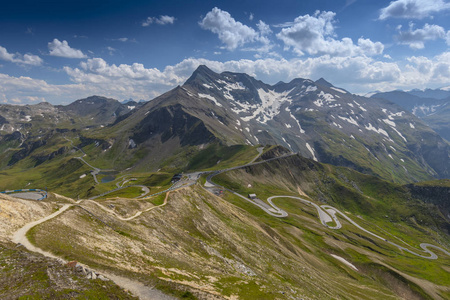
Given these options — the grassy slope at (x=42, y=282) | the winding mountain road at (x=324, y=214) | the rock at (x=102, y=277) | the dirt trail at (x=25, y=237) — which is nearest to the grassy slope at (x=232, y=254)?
the dirt trail at (x=25, y=237)

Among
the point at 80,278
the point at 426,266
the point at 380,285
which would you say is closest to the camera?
the point at 80,278

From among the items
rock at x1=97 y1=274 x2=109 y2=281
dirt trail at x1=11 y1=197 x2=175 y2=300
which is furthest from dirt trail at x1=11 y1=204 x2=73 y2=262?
rock at x1=97 y1=274 x2=109 y2=281

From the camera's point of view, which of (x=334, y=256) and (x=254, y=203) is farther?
(x=254, y=203)

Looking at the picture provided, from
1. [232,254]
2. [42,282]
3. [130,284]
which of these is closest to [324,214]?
[232,254]

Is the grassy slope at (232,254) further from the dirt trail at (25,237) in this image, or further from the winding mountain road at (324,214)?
the winding mountain road at (324,214)

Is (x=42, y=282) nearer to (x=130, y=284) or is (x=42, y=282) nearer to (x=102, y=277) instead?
(x=102, y=277)

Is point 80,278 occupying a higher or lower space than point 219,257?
higher

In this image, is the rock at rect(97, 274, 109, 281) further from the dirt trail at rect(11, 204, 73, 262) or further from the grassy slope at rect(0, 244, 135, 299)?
the dirt trail at rect(11, 204, 73, 262)

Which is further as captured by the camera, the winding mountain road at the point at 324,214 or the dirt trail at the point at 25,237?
the winding mountain road at the point at 324,214

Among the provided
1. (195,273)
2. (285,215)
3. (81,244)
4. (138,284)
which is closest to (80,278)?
(138,284)

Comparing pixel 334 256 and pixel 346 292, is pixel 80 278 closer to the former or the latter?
pixel 346 292

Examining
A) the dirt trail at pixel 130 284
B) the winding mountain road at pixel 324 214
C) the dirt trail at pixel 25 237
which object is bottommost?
the winding mountain road at pixel 324 214
